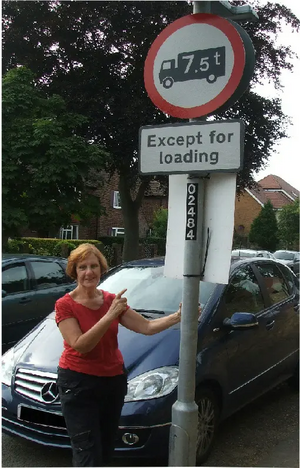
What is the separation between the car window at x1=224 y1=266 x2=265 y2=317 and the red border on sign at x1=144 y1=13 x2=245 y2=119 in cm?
219

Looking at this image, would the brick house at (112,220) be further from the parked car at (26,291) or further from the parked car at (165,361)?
the parked car at (165,361)

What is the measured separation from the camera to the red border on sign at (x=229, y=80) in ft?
8.22

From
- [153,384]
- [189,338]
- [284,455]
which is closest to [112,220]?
[284,455]

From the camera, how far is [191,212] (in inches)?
105

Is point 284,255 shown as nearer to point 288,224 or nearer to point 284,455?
point 288,224

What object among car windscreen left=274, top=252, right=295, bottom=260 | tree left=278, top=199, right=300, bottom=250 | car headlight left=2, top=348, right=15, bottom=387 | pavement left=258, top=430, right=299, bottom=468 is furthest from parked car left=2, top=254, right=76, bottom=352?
tree left=278, top=199, right=300, bottom=250

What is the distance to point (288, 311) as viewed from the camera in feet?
17.6

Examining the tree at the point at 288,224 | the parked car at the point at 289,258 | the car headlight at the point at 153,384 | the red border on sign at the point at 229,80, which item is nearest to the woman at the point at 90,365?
the car headlight at the point at 153,384

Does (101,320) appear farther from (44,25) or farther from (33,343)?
(44,25)

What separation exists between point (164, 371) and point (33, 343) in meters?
1.26

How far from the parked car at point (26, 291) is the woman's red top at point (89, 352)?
4371 mm

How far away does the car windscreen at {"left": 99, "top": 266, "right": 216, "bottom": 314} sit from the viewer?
4.33 metres

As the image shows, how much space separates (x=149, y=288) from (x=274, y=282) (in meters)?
1.65

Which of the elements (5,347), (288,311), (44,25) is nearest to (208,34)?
(288,311)
